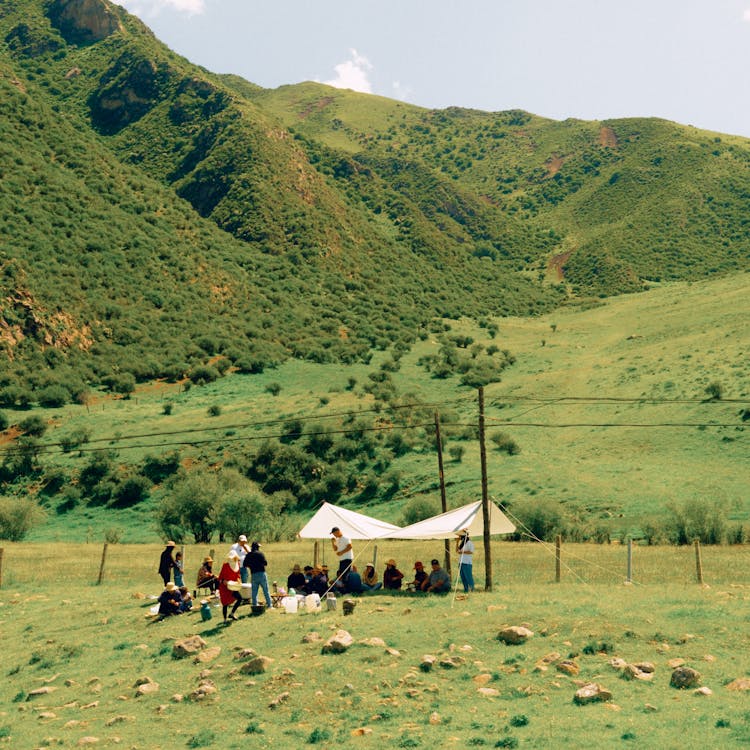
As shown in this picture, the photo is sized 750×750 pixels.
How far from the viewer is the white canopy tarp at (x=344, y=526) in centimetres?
2402

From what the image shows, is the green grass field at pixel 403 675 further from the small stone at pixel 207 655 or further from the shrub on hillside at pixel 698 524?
the shrub on hillside at pixel 698 524

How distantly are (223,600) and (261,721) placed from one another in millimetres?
5986

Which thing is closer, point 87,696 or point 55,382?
point 87,696

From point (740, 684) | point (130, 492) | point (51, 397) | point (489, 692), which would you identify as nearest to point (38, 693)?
point (489, 692)

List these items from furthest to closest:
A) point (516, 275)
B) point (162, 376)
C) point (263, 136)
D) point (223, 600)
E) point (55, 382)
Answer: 1. point (516, 275)
2. point (263, 136)
3. point (162, 376)
4. point (55, 382)
5. point (223, 600)

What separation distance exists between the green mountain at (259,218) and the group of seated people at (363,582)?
50701 mm

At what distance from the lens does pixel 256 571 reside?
19.8 meters

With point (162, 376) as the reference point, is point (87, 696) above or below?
below

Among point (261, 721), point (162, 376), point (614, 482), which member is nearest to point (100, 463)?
point (162, 376)

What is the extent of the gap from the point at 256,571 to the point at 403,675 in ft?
18.9

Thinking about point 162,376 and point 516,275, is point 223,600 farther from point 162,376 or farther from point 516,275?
point 516,275

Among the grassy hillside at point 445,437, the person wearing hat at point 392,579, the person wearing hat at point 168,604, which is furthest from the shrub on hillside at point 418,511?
→ the person wearing hat at point 168,604

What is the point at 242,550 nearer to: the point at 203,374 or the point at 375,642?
the point at 375,642

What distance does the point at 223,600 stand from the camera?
19781 millimetres
